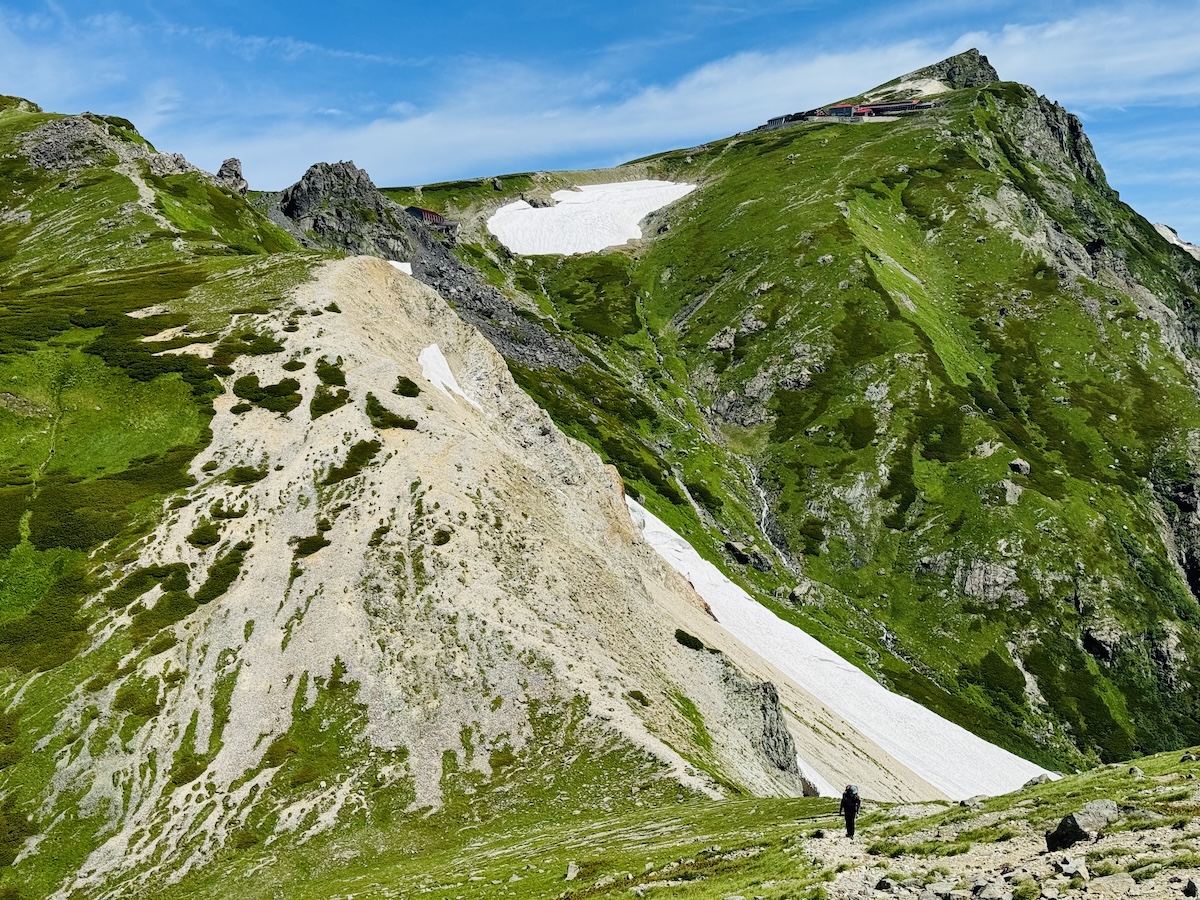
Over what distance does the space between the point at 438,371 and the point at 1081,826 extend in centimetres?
8660

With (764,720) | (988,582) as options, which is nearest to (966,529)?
(988,582)

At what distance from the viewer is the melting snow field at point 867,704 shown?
111438 mm

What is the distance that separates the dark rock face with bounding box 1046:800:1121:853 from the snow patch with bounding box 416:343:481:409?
7966 cm

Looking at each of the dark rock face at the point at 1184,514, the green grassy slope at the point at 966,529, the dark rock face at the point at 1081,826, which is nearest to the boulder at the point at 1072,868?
the dark rock face at the point at 1081,826

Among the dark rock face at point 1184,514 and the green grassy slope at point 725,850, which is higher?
the green grassy slope at point 725,850

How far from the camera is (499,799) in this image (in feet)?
165

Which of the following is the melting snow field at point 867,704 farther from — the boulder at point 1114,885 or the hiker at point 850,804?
the boulder at point 1114,885

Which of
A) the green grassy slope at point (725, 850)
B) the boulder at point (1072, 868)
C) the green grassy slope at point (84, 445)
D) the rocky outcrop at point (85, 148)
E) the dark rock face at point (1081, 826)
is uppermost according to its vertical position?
the rocky outcrop at point (85, 148)

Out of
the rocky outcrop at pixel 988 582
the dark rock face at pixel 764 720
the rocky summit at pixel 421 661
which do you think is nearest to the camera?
the rocky summit at pixel 421 661

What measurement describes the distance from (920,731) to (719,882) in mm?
106700

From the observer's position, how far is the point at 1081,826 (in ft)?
73.7

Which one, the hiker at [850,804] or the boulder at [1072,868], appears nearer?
the boulder at [1072,868]

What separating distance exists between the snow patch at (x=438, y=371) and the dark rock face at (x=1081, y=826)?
79.7 metres

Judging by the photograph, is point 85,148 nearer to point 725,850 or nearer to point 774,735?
point 774,735
